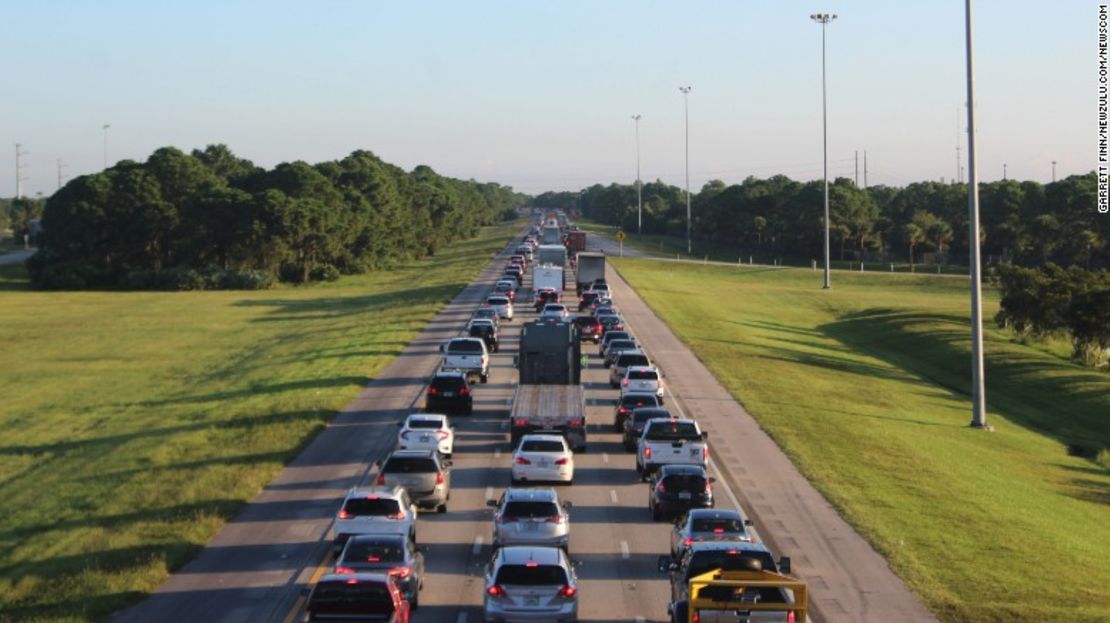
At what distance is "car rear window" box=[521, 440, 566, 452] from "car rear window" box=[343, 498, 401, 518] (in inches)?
342

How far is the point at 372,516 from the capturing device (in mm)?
25203

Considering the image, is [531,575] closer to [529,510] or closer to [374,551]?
[374,551]

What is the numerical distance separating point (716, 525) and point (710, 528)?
14 centimetres

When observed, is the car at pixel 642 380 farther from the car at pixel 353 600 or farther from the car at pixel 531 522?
the car at pixel 353 600

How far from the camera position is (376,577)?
60.1ft

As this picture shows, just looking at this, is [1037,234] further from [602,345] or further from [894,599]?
[894,599]

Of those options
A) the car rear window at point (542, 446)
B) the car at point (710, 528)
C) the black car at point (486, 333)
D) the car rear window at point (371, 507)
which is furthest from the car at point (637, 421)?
the black car at point (486, 333)

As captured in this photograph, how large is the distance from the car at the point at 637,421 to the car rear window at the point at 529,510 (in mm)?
12693

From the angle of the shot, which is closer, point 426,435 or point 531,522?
point 531,522

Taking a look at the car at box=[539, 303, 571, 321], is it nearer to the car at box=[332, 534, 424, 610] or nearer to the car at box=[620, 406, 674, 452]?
the car at box=[620, 406, 674, 452]

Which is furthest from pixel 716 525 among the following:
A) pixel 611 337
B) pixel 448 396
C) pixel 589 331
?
pixel 589 331

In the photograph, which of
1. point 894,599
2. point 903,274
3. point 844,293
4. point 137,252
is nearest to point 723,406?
point 894,599

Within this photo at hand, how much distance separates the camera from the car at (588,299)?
87.1m

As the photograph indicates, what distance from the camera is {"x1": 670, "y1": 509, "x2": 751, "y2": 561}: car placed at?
78.8ft
